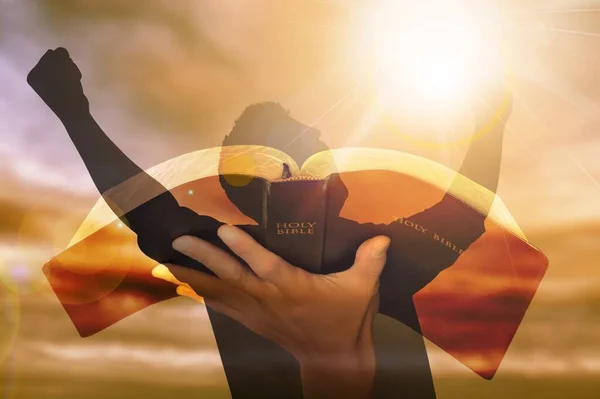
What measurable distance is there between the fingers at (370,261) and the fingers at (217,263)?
282 millimetres

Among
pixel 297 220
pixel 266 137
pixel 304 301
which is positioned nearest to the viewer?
pixel 297 220

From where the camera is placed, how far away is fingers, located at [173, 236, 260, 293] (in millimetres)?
1193

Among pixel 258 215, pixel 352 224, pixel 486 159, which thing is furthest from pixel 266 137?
pixel 486 159

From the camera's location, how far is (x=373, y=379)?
4.84 ft

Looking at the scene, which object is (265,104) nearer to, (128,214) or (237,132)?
(237,132)

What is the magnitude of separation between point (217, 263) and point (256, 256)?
0.11 metres

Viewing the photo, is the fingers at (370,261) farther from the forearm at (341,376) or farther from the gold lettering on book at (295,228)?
the forearm at (341,376)

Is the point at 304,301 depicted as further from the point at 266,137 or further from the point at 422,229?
the point at 266,137

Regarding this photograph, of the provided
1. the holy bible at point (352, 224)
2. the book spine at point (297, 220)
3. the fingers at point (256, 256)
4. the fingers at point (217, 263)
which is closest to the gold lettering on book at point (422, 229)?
the holy bible at point (352, 224)

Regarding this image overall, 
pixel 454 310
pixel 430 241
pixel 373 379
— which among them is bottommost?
pixel 373 379

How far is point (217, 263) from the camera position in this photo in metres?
1.22

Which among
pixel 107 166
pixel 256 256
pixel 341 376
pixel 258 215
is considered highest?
pixel 107 166

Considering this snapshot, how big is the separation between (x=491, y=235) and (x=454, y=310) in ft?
1.20

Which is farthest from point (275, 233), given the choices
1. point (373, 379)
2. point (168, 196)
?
point (373, 379)
